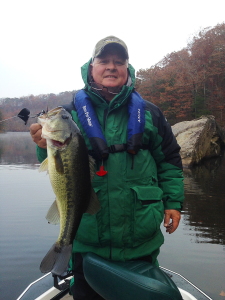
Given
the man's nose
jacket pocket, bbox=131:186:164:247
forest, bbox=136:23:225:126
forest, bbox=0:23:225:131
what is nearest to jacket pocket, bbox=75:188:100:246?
jacket pocket, bbox=131:186:164:247

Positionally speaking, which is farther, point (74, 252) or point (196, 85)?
point (196, 85)

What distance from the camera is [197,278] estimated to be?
4668mm

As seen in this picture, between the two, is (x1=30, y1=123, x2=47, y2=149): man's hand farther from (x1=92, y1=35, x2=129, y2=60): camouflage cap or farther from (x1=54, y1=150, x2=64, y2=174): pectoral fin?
(x1=92, y1=35, x2=129, y2=60): camouflage cap

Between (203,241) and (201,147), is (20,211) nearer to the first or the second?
(203,241)

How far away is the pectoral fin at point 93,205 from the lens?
2111 mm

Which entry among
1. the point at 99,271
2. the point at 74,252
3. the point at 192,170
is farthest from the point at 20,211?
the point at 192,170

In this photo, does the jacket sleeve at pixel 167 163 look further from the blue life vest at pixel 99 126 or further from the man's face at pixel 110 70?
the man's face at pixel 110 70

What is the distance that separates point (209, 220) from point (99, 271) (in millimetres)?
6008

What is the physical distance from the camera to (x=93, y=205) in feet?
6.96

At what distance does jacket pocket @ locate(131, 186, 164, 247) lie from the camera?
7.29ft

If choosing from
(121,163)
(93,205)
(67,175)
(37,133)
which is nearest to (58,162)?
(67,175)

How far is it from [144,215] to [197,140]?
1517 cm

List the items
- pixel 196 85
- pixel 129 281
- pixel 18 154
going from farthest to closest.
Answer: pixel 196 85
pixel 18 154
pixel 129 281

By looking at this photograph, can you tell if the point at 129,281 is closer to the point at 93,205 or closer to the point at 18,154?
the point at 93,205
